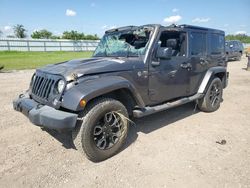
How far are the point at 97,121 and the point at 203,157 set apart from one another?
67.7 inches

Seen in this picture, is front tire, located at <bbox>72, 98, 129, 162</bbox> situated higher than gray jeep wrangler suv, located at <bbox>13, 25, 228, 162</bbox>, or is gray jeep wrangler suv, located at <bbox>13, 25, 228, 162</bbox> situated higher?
gray jeep wrangler suv, located at <bbox>13, 25, 228, 162</bbox>

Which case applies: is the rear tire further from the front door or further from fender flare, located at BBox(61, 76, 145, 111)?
fender flare, located at BBox(61, 76, 145, 111)

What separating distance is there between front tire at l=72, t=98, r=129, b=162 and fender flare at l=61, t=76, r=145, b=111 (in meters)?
0.22

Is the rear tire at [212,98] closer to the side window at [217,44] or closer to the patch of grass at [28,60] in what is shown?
the side window at [217,44]

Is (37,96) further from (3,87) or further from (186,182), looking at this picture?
(3,87)

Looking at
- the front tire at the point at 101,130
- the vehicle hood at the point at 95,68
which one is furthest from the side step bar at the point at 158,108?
the vehicle hood at the point at 95,68

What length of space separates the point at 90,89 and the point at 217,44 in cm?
432

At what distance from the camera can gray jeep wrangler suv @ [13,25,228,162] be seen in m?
3.29

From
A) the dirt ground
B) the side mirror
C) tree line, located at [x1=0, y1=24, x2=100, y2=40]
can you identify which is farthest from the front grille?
tree line, located at [x1=0, y1=24, x2=100, y2=40]

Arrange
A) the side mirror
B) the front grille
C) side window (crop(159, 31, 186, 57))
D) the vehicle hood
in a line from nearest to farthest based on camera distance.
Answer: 1. the vehicle hood
2. the front grille
3. the side mirror
4. side window (crop(159, 31, 186, 57))

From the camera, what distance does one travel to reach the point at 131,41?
4.54 m

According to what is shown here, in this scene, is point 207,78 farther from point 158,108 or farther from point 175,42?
point 158,108

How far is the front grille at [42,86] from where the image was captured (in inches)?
141

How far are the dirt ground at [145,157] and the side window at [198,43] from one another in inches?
60.9
